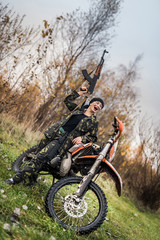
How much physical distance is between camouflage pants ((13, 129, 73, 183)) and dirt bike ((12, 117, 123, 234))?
5.4 inches

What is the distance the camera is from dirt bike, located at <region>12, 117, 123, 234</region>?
8.55ft

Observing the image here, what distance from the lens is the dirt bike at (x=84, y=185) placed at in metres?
2.61

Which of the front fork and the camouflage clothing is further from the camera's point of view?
the camouflage clothing

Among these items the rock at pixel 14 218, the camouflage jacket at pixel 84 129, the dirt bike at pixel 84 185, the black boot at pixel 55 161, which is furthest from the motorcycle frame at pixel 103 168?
the rock at pixel 14 218

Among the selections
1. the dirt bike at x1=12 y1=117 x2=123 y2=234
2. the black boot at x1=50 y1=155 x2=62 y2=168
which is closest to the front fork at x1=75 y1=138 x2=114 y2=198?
the dirt bike at x1=12 y1=117 x2=123 y2=234

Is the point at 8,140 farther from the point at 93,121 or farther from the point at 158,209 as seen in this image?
the point at 158,209

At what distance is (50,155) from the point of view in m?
3.17

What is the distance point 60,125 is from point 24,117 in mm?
5232

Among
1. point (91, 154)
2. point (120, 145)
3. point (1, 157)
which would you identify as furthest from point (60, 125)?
point (120, 145)

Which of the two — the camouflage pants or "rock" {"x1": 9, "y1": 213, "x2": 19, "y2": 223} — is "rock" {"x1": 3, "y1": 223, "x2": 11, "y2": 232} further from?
the camouflage pants

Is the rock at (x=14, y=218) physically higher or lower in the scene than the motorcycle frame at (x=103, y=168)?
lower

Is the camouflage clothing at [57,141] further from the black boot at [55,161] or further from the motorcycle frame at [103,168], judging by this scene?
the motorcycle frame at [103,168]

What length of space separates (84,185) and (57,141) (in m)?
0.91

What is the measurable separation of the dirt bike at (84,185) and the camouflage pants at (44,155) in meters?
0.14
